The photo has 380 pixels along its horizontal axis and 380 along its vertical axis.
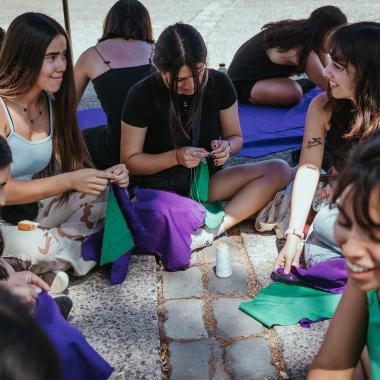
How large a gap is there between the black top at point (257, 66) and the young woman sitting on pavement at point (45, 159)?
2280 mm

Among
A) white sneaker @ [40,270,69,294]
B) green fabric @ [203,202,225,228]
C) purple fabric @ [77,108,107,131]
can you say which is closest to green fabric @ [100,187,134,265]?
white sneaker @ [40,270,69,294]

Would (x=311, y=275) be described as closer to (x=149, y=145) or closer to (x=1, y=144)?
(x=149, y=145)

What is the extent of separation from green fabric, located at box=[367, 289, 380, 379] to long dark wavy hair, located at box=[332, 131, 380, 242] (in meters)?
0.32

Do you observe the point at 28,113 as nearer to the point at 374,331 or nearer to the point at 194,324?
the point at 194,324

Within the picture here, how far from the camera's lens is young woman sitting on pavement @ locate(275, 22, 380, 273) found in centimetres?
262

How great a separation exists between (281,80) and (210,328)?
9.28 ft

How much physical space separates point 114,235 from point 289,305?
2.66 feet

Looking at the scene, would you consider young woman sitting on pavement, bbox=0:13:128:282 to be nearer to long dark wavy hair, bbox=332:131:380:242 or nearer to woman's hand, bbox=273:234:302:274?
woman's hand, bbox=273:234:302:274

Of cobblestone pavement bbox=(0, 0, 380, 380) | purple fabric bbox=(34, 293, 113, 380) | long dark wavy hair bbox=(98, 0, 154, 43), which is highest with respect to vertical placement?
long dark wavy hair bbox=(98, 0, 154, 43)

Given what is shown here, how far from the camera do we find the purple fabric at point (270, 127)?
4312mm

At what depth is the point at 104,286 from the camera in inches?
107

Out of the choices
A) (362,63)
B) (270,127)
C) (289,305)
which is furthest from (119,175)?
(270,127)

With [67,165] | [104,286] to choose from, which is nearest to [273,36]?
[67,165]

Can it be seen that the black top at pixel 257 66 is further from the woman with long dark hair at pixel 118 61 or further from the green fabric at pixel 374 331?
the green fabric at pixel 374 331
